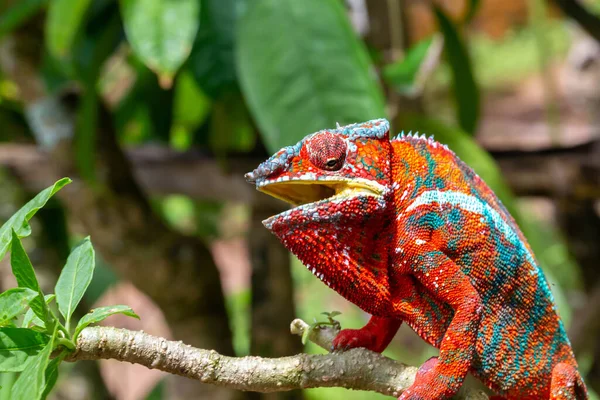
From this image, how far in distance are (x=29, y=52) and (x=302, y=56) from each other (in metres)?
1.12

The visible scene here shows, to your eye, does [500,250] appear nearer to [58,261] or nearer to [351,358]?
[351,358]

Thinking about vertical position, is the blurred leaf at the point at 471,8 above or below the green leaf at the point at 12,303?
above

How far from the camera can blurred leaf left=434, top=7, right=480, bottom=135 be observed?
192 cm

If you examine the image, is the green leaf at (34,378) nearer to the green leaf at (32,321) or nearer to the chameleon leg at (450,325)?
the green leaf at (32,321)

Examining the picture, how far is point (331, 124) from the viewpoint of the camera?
1106 millimetres

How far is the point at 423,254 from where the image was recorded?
680mm

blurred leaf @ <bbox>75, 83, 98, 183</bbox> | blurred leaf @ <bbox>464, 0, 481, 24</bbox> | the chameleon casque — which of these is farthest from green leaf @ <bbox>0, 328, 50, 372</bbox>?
blurred leaf @ <bbox>464, 0, 481, 24</bbox>

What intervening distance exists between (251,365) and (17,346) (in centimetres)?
20

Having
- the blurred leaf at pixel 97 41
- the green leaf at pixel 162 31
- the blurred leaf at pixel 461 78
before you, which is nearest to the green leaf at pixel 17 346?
the green leaf at pixel 162 31

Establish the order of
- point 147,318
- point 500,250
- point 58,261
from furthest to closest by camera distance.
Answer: point 147,318
point 58,261
point 500,250

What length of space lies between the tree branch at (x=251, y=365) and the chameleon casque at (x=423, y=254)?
0.11 feet

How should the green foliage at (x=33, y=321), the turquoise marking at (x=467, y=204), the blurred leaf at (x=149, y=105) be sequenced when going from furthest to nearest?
the blurred leaf at (x=149, y=105), the turquoise marking at (x=467, y=204), the green foliage at (x=33, y=321)

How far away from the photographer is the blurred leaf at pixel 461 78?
192cm

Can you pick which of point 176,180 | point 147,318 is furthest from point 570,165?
point 147,318
